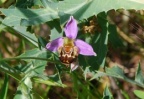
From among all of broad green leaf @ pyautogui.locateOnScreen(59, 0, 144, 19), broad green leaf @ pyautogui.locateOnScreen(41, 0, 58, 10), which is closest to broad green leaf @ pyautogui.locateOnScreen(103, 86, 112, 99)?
broad green leaf @ pyautogui.locateOnScreen(59, 0, 144, 19)

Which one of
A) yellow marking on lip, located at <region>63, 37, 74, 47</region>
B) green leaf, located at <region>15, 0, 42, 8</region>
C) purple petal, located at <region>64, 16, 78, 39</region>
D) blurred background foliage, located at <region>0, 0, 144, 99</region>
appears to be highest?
green leaf, located at <region>15, 0, 42, 8</region>

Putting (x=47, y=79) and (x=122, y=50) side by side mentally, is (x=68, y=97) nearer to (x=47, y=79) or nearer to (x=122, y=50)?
(x=122, y=50)

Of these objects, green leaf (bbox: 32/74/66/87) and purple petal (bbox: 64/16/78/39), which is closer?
purple petal (bbox: 64/16/78/39)

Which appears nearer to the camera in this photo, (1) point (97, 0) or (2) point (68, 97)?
(1) point (97, 0)

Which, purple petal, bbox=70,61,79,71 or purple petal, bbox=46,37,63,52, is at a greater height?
purple petal, bbox=46,37,63,52

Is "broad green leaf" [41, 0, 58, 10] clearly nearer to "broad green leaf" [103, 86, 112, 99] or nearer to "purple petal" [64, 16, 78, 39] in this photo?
"purple petal" [64, 16, 78, 39]

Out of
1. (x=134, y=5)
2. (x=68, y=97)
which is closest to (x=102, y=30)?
(x=134, y=5)

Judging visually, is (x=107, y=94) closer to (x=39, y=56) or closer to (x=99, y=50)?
(x=99, y=50)
